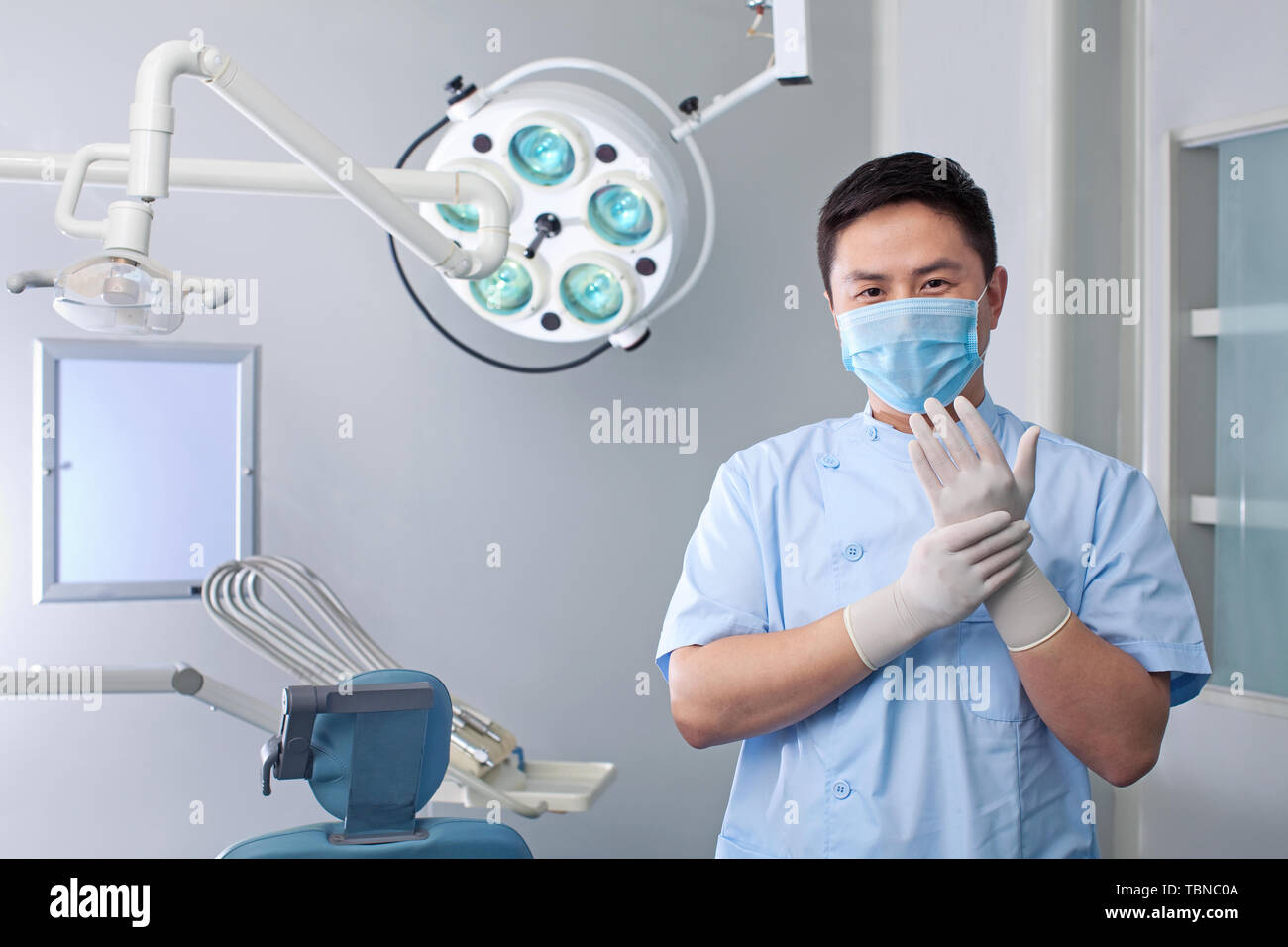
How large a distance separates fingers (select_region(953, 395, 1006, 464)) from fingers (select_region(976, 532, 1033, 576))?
0.08m

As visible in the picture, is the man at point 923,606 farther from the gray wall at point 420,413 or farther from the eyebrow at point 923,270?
the gray wall at point 420,413

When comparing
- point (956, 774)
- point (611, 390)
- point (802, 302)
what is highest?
point (802, 302)

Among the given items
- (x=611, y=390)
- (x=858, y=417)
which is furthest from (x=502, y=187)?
(x=858, y=417)

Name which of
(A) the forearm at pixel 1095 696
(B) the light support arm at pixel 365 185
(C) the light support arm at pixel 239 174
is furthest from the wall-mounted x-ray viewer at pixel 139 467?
(A) the forearm at pixel 1095 696

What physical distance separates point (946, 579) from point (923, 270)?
0.31 meters

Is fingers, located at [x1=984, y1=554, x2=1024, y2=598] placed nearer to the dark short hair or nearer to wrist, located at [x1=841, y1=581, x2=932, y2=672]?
wrist, located at [x1=841, y1=581, x2=932, y2=672]

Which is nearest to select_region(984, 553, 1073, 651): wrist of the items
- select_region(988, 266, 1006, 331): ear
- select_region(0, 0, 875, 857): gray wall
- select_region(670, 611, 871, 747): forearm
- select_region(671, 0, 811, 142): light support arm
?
select_region(670, 611, 871, 747): forearm

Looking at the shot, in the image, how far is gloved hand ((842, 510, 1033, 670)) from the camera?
784 mm

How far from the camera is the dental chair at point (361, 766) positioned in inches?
35.5

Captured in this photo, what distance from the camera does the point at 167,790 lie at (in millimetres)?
1797

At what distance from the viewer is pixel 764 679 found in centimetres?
83
